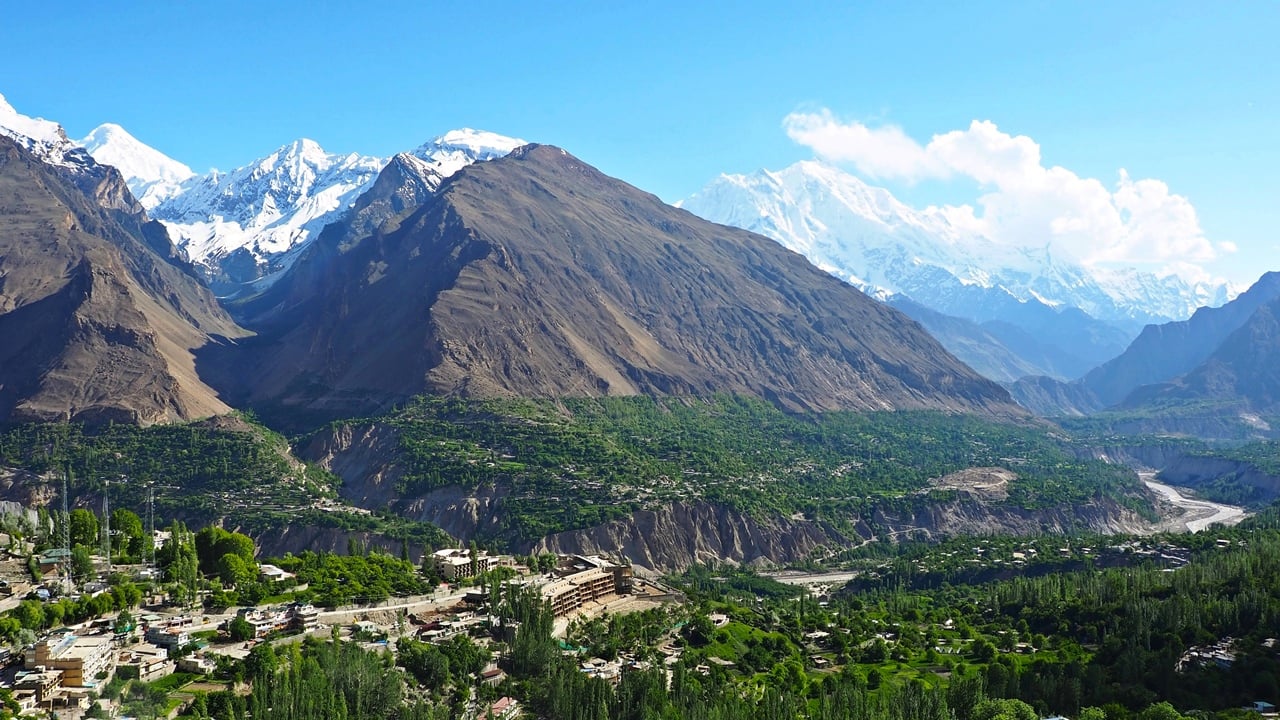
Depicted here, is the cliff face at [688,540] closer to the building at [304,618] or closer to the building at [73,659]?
the building at [304,618]

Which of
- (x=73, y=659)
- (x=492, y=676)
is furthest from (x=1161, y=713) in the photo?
(x=73, y=659)

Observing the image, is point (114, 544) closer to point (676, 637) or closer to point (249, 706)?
point (249, 706)

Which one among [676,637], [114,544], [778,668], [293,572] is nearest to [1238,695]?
[778,668]

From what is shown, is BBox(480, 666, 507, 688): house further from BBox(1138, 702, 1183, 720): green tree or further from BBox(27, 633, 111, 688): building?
BBox(1138, 702, 1183, 720): green tree

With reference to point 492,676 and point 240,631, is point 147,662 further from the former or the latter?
point 492,676

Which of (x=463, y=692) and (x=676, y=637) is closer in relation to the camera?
(x=463, y=692)

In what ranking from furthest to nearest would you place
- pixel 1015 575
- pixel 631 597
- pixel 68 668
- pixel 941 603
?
pixel 1015 575
pixel 941 603
pixel 631 597
pixel 68 668

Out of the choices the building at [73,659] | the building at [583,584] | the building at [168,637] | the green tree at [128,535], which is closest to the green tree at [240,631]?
the building at [168,637]
